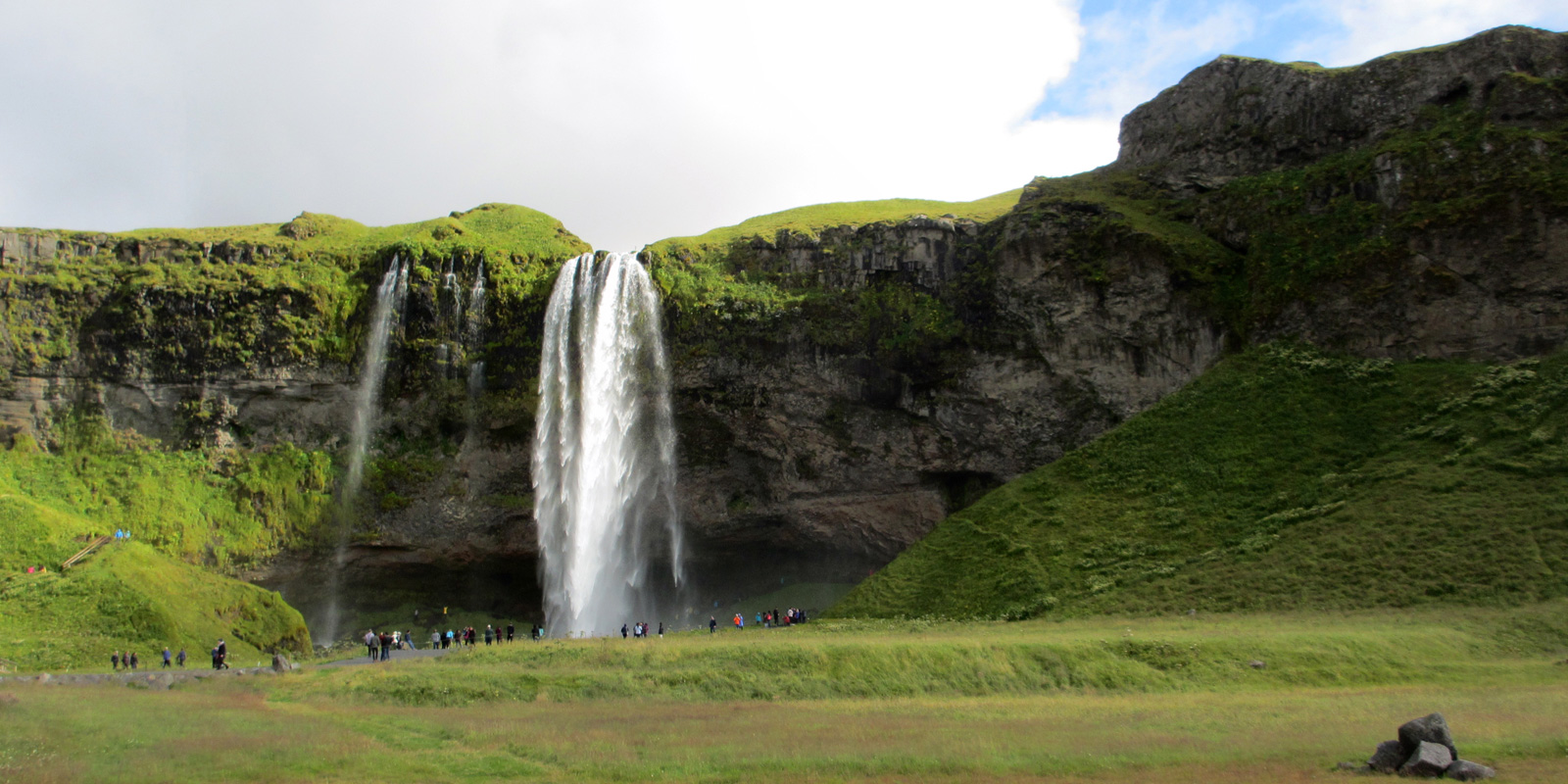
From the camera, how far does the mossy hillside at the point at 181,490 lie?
43.0 metres

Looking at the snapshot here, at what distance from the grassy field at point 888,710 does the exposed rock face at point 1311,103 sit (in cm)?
2855

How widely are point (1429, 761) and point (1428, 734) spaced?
500mm

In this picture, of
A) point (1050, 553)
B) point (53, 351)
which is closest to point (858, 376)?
point (1050, 553)

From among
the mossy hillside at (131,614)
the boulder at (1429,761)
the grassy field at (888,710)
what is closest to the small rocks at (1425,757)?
the boulder at (1429,761)

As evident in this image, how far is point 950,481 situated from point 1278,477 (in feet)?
54.3

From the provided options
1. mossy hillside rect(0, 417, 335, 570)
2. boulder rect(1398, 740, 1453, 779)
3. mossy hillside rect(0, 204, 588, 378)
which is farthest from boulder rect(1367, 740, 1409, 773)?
mossy hillside rect(0, 417, 335, 570)

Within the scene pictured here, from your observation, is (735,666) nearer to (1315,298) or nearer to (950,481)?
(950,481)

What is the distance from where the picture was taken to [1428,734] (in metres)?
12.3

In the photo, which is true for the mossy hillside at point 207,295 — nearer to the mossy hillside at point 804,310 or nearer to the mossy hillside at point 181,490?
the mossy hillside at point 181,490

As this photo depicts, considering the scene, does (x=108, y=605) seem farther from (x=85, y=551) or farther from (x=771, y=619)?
(x=771, y=619)

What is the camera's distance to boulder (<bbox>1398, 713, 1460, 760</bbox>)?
40.3 ft

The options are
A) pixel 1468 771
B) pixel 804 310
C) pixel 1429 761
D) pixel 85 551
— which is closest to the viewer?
pixel 1468 771

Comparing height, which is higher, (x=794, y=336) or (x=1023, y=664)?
(x=794, y=336)

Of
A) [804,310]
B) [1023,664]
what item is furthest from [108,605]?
[1023,664]
